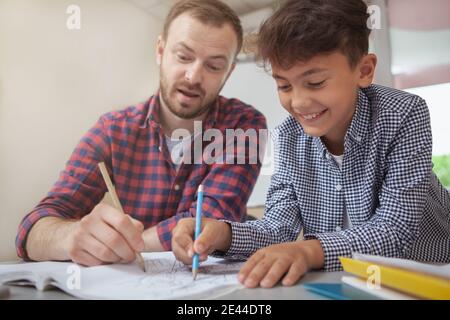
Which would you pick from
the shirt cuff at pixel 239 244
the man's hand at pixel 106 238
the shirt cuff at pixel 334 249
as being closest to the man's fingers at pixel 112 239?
the man's hand at pixel 106 238

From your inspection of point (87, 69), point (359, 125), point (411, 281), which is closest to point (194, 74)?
point (87, 69)

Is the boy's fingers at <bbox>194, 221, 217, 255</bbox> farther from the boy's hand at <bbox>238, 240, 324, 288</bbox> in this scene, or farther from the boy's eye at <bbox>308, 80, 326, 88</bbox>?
the boy's eye at <bbox>308, 80, 326, 88</bbox>

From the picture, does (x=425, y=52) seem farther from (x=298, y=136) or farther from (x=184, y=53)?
(x=184, y=53)

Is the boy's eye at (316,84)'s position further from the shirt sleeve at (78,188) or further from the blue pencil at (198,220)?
the shirt sleeve at (78,188)

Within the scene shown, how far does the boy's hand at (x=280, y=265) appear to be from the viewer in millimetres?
516

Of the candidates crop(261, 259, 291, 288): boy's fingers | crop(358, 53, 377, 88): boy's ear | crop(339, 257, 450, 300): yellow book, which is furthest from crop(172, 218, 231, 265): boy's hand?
crop(358, 53, 377, 88): boy's ear

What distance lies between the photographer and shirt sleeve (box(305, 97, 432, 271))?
26.4 inches

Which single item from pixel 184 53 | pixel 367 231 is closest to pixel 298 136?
pixel 367 231

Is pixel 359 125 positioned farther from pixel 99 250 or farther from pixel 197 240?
pixel 99 250

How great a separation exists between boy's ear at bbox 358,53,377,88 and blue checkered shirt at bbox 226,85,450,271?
0.09 feet

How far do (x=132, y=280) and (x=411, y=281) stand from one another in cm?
32

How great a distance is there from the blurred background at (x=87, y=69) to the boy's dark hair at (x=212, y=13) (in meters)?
0.03

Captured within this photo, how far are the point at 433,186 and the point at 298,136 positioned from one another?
30 centimetres

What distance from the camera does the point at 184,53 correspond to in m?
1.18
